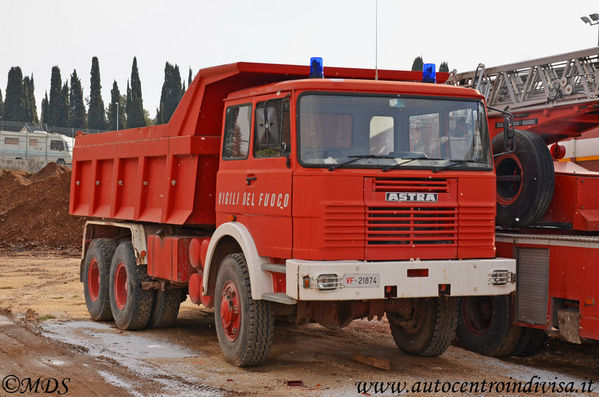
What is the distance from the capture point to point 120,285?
39.9 feet

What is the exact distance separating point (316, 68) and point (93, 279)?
20.2ft

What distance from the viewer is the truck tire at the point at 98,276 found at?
40.8 ft

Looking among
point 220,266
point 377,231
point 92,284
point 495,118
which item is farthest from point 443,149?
point 92,284

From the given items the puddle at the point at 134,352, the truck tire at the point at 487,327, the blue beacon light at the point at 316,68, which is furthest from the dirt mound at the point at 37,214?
the blue beacon light at the point at 316,68

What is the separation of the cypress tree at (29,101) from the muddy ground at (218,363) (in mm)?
65975

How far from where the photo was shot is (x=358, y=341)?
10.5m

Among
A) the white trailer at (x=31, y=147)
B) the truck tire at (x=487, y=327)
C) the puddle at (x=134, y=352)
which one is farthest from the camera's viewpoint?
the white trailer at (x=31, y=147)

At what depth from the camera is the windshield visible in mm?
7988

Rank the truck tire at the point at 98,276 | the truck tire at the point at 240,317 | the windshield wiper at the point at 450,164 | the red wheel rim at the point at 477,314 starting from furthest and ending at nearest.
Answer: the truck tire at the point at 98,276 < the red wheel rim at the point at 477,314 < the truck tire at the point at 240,317 < the windshield wiper at the point at 450,164

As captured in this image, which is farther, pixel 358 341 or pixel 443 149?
pixel 358 341

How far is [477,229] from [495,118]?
3932 millimetres

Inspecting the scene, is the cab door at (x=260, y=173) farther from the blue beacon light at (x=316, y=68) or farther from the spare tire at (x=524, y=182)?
the spare tire at (x=524, y=182)

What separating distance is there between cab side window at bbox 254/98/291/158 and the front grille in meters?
1.08

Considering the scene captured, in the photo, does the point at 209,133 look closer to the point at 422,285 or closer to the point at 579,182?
the point at 422,285
